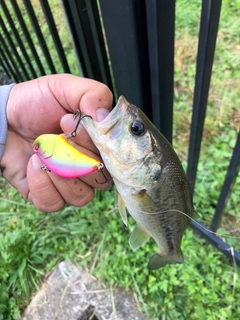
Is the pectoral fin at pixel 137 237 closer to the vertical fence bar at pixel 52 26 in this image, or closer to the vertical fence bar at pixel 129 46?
the vertical fence bar at pixel 129 46

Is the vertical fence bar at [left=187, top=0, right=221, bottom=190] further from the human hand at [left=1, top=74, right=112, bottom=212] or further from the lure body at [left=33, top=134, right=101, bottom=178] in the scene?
the lure body at [left=33, top=134, right=101, bottom=178]

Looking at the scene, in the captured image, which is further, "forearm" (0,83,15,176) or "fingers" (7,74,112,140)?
"forearm" (0,83,15,176)

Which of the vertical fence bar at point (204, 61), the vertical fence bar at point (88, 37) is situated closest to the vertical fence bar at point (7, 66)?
the vertical fence bar at point (88, 37)

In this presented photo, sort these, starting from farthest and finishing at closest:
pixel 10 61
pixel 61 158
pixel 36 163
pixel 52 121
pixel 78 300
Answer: pixel 10 61
pixel 78 300
pixel 52 121
pixel 36 163
pixel 61 158

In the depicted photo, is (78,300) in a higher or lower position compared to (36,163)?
lower

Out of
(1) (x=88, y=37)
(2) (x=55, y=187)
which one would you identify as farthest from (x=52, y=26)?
(2) (x=55, y=187)

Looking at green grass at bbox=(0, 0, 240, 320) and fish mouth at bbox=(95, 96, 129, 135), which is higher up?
fish mouth at bbox=(95, 96, 129, 135)

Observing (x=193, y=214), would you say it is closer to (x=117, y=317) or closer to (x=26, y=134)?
(x=26, y=134)

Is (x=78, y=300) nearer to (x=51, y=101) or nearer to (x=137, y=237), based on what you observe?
(x=137, y=237)


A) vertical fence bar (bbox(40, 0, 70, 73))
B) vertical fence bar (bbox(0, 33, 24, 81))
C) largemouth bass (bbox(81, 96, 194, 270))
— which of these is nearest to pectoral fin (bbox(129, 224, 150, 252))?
largemouth bass (bbox(81, 96, 194, 270))
